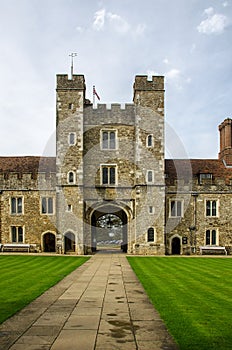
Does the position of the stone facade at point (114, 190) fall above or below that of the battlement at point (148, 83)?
below

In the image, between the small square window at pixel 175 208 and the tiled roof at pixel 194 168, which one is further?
the tiled roof at pixel 194 168

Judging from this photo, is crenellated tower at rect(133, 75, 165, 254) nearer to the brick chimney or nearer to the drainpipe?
the drainpipe

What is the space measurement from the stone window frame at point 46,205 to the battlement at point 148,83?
1044cm

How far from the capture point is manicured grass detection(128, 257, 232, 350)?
6.33 meters

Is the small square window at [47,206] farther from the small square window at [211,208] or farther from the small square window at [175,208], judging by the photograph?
the small square window at [211,208]

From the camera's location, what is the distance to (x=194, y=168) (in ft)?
105

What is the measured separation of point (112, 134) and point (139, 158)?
2.90 m

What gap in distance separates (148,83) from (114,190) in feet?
26.9

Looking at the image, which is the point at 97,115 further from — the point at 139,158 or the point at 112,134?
the point at 139,158

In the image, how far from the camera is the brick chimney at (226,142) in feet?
111

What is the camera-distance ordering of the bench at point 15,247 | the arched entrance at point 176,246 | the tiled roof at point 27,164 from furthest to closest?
the tiled roof at point 27,164 → the arched entrance at point 176,246 → the bench at point 15,247

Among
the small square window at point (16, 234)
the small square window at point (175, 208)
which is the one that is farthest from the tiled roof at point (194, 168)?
the small square window at point (16, 234)

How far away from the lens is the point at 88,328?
6906 mm

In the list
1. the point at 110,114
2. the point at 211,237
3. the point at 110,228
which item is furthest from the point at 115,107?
the point at 110,228
